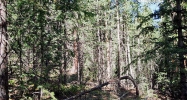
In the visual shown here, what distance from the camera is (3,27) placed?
13.9 ft

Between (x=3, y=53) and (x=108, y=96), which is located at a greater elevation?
(x=3, y=53)

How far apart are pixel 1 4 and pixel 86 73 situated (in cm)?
2983

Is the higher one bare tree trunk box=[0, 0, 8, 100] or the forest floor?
bare tree trunk box=[0, 0, 8, 100]

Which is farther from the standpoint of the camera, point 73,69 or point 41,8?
point 73,69

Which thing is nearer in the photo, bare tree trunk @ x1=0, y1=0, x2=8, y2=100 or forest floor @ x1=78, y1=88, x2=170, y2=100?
bare tree trunk @ x1=0, y1=0, x2=8, y2=100

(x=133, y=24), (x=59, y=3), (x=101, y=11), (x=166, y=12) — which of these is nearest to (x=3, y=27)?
(x=59, y=3)

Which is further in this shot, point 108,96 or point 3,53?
point 108,96

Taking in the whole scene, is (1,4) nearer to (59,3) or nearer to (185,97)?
(59,3)

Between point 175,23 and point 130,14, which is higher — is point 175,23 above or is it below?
below

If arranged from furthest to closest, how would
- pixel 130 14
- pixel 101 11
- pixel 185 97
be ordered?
1. pixel 130 14
2. pixel 101 11
3. pixel 185 97

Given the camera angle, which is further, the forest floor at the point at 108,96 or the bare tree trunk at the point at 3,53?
the forest floor at the point at 108,96

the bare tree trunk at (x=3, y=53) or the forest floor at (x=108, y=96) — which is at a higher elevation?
the bare tree trunk at (x=3, y=53)

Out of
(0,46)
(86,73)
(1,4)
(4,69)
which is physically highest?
(1,4)

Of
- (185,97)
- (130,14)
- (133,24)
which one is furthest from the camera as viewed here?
(133,24)
